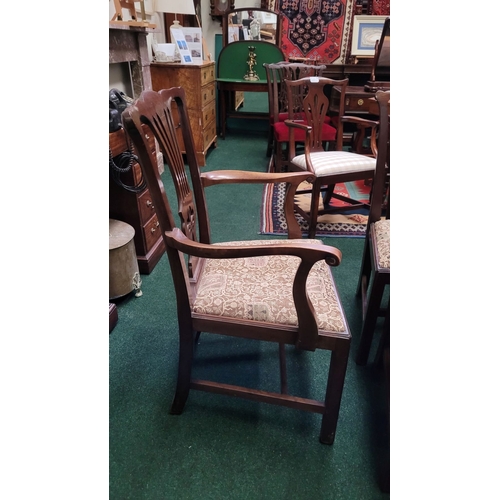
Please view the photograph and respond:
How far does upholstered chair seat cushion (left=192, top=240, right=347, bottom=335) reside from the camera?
3.25 ft

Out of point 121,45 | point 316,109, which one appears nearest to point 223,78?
point 316,109

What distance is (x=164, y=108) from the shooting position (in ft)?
3.40

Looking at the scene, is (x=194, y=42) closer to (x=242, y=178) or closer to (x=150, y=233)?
(x=150, y=233)

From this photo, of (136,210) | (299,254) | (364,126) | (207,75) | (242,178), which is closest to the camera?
(299,254)

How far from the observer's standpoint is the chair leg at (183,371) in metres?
1.09

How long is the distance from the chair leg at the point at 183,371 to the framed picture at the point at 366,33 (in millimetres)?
4013

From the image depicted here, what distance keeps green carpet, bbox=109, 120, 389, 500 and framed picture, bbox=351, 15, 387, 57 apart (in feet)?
11.4

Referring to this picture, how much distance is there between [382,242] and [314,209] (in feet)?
3.07

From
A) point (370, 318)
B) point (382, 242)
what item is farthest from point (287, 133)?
point (370, 318)

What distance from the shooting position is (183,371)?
3.74 ft

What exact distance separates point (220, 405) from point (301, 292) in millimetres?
622

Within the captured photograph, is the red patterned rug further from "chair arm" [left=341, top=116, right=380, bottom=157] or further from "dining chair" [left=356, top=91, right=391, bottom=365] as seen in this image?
"dining chair" [left=356, top=91, right=391, bottom=365]

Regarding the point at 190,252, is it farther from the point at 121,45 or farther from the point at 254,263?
the point at 121,45

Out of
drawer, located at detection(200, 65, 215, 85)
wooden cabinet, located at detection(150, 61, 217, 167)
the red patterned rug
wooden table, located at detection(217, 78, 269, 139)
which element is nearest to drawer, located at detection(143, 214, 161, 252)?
wooden cabinet, located at detection(150, 61, 217, 167)
